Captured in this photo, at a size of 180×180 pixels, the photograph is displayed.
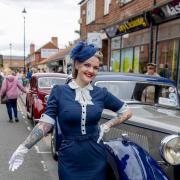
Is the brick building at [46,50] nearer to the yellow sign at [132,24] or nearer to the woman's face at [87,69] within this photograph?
the yellow sign at [132,24]

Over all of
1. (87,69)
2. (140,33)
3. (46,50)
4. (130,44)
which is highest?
(46,50)

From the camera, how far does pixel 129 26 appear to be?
1645cm

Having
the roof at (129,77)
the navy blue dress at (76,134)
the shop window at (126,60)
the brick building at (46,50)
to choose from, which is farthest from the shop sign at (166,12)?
the brick building at (46,50)

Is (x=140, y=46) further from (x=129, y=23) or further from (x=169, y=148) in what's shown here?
(x=169, y=148)

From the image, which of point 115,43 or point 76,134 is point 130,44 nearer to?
point 115,43

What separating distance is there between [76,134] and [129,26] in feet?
46.3

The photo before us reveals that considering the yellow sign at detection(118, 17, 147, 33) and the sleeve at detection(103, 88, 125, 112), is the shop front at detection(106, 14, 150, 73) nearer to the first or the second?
the yellow sign at detection(118, 17, 147, 33)

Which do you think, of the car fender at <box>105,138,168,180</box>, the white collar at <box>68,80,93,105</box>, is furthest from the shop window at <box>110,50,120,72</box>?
the white collar at <box>68,80,93,105</box>

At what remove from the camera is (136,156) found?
3.17 meters

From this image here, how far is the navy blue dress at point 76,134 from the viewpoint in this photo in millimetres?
2814

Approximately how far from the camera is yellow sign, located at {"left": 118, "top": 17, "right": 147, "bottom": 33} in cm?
1485

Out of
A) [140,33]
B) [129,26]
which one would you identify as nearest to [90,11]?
[129,26]

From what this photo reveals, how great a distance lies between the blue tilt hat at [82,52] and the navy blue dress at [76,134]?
0.25 metres

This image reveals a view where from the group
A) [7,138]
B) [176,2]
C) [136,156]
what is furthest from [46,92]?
[136,156]
